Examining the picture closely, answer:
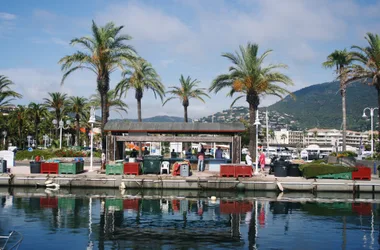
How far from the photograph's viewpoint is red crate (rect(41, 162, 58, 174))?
3403 cm

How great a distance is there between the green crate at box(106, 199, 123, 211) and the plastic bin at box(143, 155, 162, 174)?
6927mm

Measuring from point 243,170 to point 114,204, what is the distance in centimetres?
1061

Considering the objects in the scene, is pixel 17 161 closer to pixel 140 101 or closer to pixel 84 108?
pixel 140 101

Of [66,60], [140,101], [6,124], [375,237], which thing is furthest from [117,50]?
[6,124]

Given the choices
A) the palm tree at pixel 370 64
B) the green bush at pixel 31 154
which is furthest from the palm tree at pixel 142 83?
the palm tree at pixel 370 64

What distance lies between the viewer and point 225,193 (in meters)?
30.5

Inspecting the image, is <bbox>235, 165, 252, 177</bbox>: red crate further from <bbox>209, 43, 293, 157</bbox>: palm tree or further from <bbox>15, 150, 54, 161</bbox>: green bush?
<bbox>15, 150, 54, 161</bbox>: green bush

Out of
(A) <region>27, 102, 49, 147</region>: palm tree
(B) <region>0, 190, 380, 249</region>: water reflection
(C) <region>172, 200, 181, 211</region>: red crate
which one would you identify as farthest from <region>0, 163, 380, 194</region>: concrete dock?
(A) <region>27, 102, 49, 147</region>: palm tree

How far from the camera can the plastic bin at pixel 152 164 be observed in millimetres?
34062

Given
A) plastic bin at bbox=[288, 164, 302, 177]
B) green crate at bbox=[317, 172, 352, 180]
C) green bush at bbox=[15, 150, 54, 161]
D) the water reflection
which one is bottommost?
the water reflection

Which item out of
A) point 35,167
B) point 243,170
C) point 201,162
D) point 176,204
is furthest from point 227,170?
point 35,167

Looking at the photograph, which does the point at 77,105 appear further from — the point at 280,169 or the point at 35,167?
the point at 280,169

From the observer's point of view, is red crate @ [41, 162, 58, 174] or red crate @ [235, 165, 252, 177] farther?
red crate @ [41, 162, 58, 174]

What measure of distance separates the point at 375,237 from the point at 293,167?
52.0 ft
